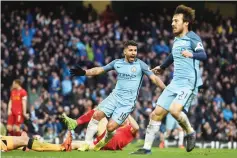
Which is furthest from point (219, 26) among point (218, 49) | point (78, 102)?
point (78, 102)

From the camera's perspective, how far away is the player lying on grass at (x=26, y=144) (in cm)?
1302

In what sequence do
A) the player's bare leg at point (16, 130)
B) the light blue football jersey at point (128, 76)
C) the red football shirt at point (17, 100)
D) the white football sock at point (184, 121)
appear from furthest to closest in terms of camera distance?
the red football shirt at point (17, 100) → the player's bare leg at point (16, 130) → the light blue football jersey at point (128, 76) → the white football sock at point (184, 121)

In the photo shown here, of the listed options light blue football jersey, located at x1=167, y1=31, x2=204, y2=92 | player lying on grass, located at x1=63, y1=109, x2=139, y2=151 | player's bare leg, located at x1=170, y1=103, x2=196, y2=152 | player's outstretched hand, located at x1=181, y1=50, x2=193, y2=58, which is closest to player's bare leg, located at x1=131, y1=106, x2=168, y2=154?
player's bare leg, located at x1=170, y1=103, x2=196, y2=152

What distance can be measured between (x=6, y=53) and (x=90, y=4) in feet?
23.2

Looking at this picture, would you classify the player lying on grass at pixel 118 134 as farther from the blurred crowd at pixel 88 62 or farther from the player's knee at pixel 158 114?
the blurred crowd at pixel 88 62

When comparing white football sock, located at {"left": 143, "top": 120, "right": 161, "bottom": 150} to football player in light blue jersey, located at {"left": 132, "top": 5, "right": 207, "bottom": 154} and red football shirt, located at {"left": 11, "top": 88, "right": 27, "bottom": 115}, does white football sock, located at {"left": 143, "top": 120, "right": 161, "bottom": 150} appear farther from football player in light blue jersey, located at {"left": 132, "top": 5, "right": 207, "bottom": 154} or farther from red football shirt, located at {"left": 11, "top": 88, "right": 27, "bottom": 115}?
red football shirt, located at {"left": 11, "top": 88, "right": 27, "bottom": 115}

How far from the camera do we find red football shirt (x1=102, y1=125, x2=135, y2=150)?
15664 mm

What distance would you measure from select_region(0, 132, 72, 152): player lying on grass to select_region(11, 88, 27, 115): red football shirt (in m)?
7.31

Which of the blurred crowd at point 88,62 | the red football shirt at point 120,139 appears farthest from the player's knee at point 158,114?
the blurred crowd at point 88,62

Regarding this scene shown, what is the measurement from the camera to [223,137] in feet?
88.2

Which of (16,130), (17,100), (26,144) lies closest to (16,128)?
(16,130)

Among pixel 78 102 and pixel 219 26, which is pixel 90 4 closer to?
pixel 219 26

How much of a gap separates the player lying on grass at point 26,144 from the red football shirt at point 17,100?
24.0ft

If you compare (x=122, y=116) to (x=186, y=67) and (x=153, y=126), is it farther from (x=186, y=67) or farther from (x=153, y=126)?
(x=186, y=67)
